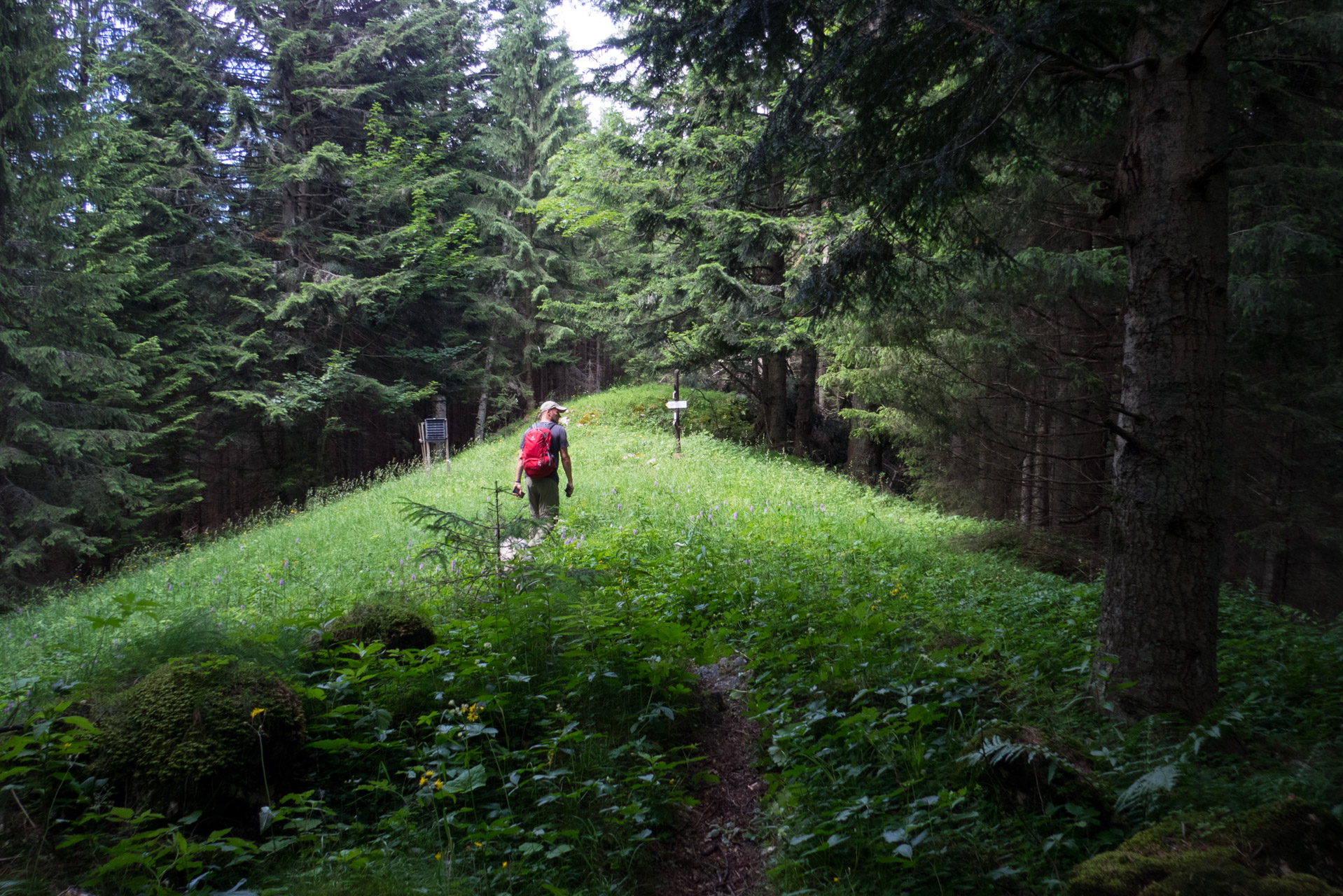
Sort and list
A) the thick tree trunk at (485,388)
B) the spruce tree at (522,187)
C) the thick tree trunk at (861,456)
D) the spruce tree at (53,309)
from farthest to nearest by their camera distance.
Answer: the thick tree trunk at (485,388), the spruce tree at (522,187), the thick tree trunk at (861,456), the spruce tree at (53,309)

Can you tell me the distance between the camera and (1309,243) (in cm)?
642

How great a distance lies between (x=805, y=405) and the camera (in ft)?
59.3

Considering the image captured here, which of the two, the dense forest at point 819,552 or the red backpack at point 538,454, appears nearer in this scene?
the dense forest at point 819,552

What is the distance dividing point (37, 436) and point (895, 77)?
16003mm

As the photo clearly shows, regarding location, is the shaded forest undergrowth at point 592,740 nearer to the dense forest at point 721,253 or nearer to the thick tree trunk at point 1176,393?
the thick tree trunk at point 1176,393

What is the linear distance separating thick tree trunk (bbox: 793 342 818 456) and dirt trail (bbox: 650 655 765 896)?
13652 mm

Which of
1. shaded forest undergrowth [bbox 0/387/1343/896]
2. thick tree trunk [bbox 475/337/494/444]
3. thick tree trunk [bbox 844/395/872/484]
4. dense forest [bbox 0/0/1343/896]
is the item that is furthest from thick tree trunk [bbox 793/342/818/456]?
thick tree trunk [bbox 475/337/494/444]

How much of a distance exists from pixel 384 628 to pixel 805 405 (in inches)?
590

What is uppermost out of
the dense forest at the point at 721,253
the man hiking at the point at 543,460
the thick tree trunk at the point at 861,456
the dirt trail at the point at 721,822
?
the dense forest at the point at 721,253

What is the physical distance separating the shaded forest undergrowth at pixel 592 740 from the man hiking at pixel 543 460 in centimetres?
300

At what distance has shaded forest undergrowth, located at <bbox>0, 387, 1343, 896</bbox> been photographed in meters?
2.43

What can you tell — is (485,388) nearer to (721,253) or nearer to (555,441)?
(721,253)

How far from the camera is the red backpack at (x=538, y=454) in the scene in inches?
348

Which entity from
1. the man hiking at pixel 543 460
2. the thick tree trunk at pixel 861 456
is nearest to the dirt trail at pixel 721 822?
the man hiking at pixel 543 460
